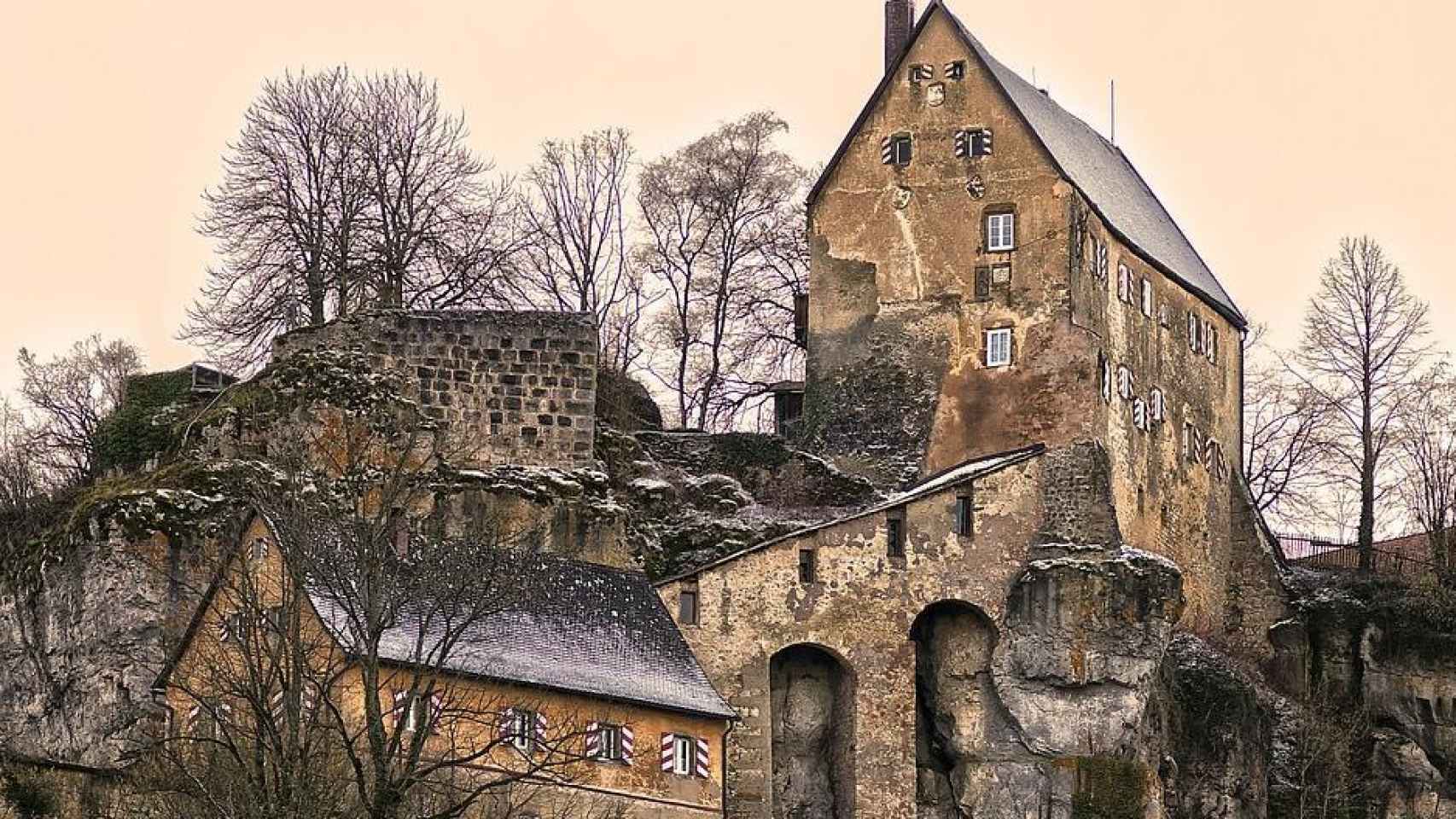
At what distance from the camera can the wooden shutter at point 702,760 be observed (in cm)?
5156

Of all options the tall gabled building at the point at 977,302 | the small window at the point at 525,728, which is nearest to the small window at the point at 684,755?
the small window at the point at 525,728

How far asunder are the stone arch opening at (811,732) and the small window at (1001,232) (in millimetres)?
8859

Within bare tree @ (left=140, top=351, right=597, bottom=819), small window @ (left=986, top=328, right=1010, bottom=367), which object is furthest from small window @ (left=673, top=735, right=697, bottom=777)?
small window @ (left=986, top=328, right=1010, bottom=367)

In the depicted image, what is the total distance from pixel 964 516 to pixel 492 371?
8.40 m

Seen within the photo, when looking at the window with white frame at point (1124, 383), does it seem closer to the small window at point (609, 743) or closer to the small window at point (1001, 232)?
the small window at point (1001, 232)

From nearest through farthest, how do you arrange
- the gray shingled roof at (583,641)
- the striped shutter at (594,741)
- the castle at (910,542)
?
1. the gray shingled roof at (583,641)
2. the striped shutter at (594,741)
3. the castle at (910,542)

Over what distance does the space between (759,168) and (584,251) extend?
4248 mm

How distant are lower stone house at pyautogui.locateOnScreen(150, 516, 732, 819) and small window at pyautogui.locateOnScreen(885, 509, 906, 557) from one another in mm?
4364

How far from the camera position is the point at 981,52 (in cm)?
6172

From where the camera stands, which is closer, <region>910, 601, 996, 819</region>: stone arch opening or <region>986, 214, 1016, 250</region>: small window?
<region>910, 601, 996, 819</region>: stone arch opening

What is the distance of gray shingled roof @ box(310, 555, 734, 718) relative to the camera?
49.1 metres

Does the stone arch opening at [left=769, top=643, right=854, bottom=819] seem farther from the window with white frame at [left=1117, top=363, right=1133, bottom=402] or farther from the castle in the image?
the window with white frame at [left=1117, top=363, right=1133, bottom=402]

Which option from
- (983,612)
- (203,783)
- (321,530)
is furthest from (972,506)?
(203,783)

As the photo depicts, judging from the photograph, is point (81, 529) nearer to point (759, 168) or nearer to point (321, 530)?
point (321, 530)
